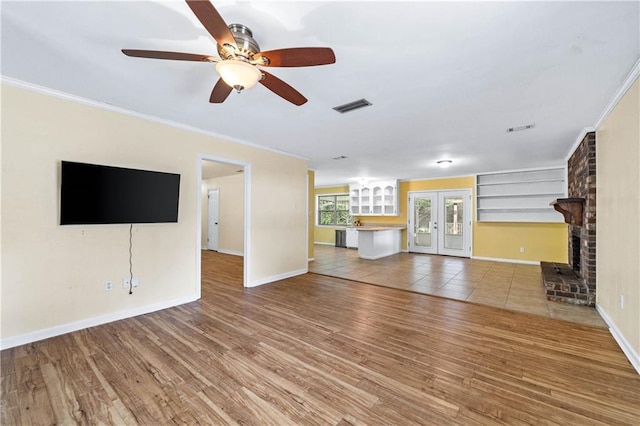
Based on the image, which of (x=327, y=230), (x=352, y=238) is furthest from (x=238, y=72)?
(x=327, y=230)

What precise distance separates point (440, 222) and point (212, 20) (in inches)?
316

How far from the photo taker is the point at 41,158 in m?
2.67

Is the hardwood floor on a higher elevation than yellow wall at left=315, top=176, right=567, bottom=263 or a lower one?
lower

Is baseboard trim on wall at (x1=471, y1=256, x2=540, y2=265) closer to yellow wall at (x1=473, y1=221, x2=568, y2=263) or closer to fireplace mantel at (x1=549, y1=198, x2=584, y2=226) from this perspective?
yellow wall at (x1=473, y1=221, x2=568, y2=263)

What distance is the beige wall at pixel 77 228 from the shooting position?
8.31 feet

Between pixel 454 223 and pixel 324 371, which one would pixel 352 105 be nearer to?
pixel 324 371

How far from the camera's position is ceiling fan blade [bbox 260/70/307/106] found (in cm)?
195

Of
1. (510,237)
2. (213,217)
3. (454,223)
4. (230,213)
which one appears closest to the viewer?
(510,237)

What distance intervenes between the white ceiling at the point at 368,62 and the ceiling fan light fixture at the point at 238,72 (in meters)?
0.25

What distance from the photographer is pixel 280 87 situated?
2072 mm

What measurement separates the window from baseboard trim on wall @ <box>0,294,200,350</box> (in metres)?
7.09

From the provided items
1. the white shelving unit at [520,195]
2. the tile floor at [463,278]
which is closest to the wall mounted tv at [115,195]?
the tile floor at [463,278]

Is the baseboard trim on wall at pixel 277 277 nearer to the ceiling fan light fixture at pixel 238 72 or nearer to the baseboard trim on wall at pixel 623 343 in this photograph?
the ceiling fan light fixture at pixel 238 72

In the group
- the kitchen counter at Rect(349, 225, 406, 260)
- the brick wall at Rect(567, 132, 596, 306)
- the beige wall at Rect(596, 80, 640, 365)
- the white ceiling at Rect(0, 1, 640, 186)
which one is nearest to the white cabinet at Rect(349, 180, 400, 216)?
the kitchen counter at Rect(349, 225, 406, 260)
